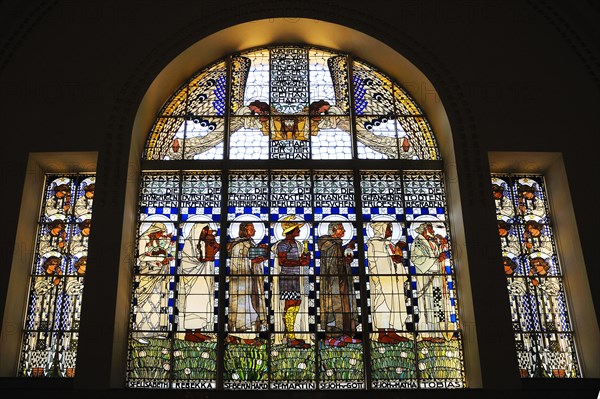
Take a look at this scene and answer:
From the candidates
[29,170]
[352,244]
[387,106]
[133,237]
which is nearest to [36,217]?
[29,170]

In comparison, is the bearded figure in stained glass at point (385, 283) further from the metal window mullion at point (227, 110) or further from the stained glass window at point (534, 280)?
the metal window mullion at point (227, 110)

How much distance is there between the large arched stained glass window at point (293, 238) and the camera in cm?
881

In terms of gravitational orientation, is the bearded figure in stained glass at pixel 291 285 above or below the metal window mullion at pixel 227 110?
below

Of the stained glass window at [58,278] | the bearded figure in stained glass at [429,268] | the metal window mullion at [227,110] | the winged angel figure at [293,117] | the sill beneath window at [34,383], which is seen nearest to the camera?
the sill beneath window at [34,383]

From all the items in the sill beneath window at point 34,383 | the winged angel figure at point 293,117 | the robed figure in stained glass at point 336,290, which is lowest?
the sill beneath window at point 34,383

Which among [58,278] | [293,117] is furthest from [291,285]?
[58,278]

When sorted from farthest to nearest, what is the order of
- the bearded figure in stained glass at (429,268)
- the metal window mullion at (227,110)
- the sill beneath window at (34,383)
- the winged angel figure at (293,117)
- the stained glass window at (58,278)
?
the winged angel figure at (293,117), the metal window mullion at (227,110), the bearded figure in stained glass at (429,268), the stained glass window at (58,278), the sill beneath window at (34,383)

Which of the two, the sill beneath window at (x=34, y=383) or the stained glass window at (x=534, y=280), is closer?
the sill beneath window at (x=34, y=383)

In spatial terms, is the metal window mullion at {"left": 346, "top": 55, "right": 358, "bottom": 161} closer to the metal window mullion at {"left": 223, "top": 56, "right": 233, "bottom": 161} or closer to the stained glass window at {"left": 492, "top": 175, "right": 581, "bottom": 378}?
the metal window mullion at {"left": 223, "top": 56, "right": 233, "bottom": 161}

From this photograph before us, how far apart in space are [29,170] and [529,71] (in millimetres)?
6177

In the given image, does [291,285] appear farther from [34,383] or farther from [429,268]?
[34,383]

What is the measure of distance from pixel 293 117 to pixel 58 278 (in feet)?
11.4

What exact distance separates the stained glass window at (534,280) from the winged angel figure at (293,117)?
1.17m

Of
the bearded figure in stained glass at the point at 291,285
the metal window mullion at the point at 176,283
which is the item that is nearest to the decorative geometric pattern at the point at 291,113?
the metal window mullion at the point at 176,283
